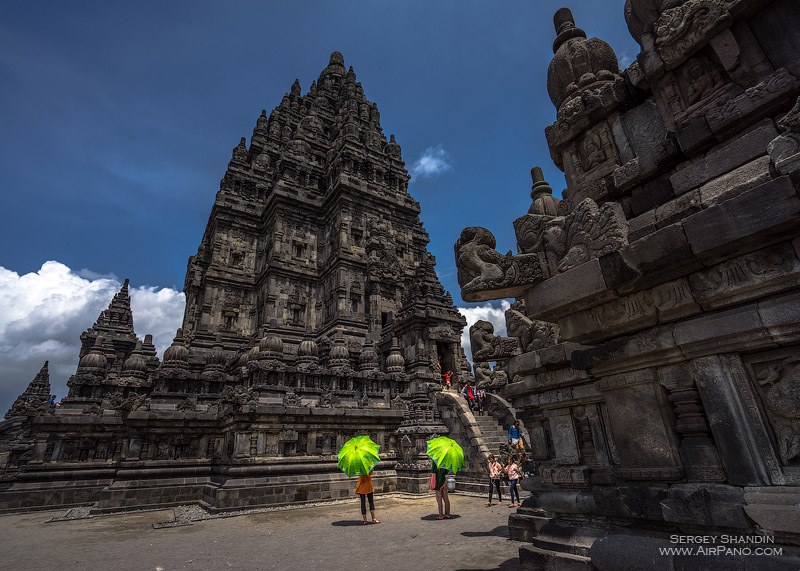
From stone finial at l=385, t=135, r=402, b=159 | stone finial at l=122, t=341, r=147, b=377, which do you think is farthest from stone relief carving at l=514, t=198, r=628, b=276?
stone finial at l=385, t=135, r=402, b=159

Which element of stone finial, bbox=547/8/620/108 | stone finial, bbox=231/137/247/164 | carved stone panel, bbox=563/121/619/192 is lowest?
carved stone panel, bbox=563/121/619/192

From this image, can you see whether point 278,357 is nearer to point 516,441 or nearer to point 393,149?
point 516,441


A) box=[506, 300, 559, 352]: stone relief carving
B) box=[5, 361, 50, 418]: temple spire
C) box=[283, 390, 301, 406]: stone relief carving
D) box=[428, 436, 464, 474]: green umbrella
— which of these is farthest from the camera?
box=[5, 361, 50, 418]: temple spire

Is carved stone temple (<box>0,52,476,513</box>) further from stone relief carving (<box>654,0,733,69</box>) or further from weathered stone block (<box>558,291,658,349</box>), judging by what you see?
stone relief carving (<box>654,0,733,69</box>)

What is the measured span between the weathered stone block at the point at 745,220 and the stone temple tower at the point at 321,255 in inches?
892

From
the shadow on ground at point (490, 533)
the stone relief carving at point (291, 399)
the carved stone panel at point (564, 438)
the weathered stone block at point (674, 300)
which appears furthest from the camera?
the stone relief carving at point (291, 399)

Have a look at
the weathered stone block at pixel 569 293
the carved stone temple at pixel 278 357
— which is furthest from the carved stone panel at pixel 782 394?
the carved stone temple at pixel 278 357

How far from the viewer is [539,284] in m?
4.00

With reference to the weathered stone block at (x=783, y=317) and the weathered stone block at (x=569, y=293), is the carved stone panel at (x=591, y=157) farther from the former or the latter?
the weathered stone block at (x=783, y=317)

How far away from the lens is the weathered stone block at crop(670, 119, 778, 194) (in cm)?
302

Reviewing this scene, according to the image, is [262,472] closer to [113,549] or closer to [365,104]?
[113,549]

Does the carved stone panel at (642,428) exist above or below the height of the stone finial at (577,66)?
below

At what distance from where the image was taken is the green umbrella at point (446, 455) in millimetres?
9906

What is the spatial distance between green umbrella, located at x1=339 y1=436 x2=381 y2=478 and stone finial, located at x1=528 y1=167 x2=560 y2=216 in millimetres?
7092
